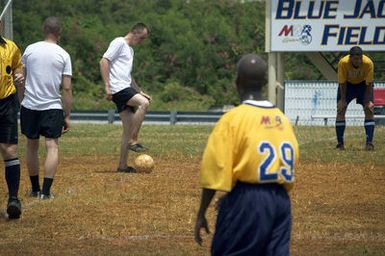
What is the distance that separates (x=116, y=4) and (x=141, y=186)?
4017 centimetres

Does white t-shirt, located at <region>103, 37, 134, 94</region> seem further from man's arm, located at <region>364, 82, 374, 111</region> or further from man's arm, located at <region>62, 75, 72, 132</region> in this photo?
man's arm, located at <region>364, 82, 374, 111</region>

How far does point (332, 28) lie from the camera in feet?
109

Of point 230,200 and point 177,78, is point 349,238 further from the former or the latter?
point 177,78

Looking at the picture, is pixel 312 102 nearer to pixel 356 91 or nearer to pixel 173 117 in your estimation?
pixel 173 117

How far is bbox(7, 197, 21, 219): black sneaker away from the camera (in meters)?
9.33

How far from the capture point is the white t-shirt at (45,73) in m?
10.6

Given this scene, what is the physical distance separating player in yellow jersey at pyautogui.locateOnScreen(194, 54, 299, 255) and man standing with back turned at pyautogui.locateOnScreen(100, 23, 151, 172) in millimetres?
7704

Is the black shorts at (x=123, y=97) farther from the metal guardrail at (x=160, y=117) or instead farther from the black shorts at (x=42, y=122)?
the metal guardrail at (x=160, y=117)

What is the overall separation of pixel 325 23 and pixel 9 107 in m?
24.6

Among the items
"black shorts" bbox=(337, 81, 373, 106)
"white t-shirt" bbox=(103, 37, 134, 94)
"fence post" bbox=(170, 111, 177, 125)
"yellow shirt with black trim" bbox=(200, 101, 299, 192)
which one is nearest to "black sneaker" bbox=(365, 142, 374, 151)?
"black shorts" bbox=(337, 81, 373, 106)

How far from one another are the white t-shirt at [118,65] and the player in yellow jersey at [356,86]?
15.9 ft

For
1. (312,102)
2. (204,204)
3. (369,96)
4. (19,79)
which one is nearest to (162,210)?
(19,79)

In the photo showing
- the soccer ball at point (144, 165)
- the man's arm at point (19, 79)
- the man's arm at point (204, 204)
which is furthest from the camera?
the soccer ball at point (144, 165)

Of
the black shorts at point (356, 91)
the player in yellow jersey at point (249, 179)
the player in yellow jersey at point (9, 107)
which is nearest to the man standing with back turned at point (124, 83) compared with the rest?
the player in yellow jersey at point (9, 107)
